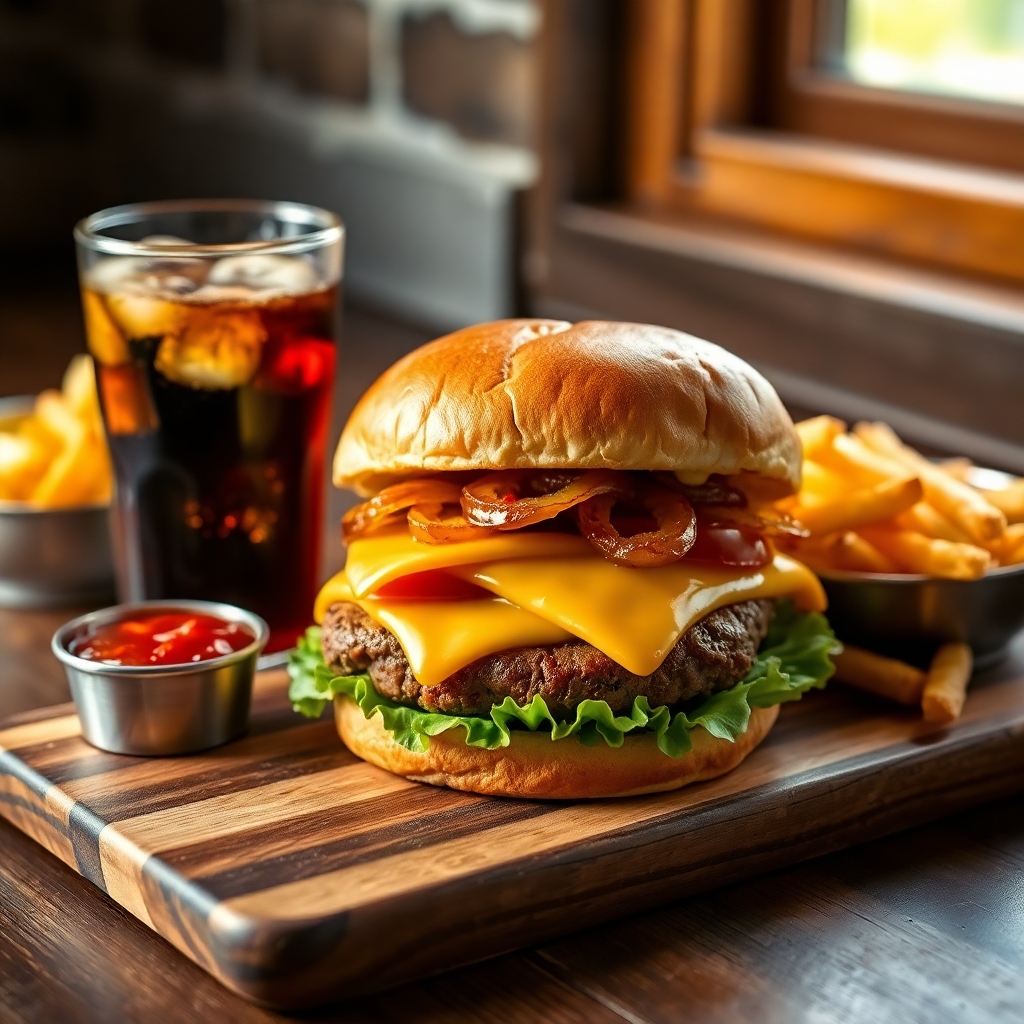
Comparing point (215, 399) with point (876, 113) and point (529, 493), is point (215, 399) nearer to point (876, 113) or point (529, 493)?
point (529, 493)

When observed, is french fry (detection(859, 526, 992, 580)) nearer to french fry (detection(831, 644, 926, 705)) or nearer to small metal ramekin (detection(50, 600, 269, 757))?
french fry (detection(831, 644, 926, 705))

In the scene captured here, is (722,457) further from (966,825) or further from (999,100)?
(999,100)

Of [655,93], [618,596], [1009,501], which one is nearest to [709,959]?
[618,596]

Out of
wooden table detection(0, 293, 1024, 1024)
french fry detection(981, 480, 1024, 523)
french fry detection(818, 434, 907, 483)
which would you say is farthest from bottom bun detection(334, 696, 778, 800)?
french fry detection(981, 480, 1024, 523)

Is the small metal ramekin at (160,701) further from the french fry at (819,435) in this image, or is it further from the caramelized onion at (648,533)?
the french fry at (819,435)

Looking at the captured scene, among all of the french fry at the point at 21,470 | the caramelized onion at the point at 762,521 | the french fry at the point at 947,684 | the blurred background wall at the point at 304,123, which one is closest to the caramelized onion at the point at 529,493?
the caramelized onion at the point at 762,521
